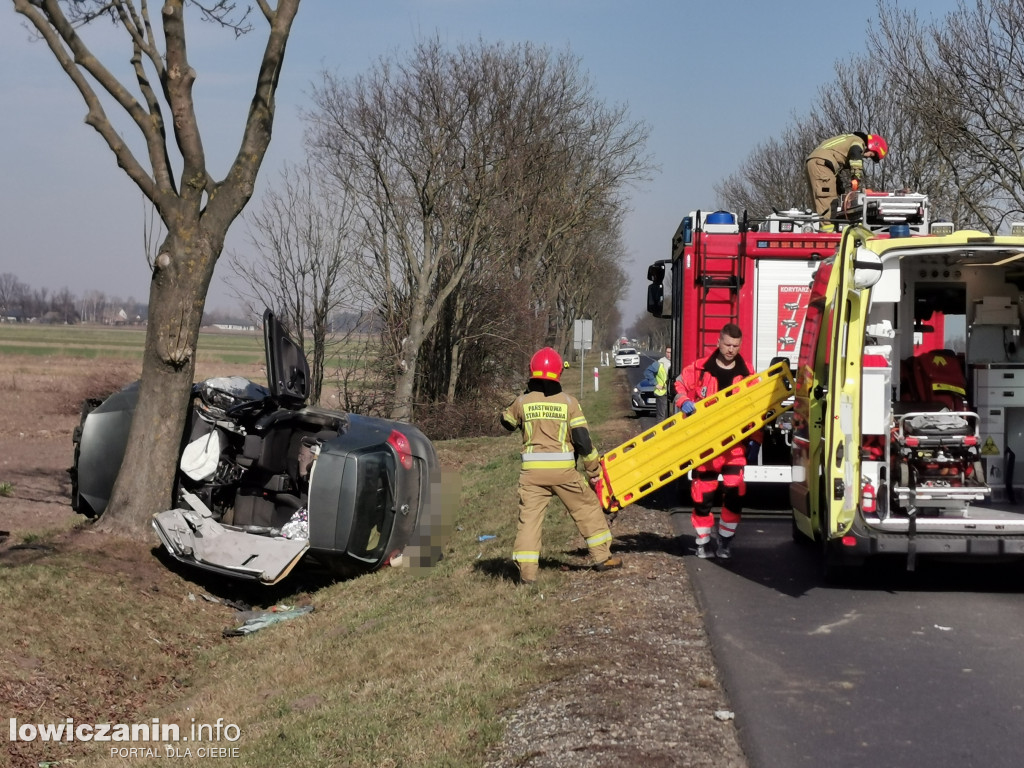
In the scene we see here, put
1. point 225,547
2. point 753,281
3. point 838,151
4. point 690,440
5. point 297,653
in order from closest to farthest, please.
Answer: point 297,653, point 690,440, point 225,547, point 753,281, point 838,151

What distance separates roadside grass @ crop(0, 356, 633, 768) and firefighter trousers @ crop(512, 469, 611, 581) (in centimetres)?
27

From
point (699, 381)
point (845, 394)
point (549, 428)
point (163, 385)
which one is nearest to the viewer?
point (845, 394)

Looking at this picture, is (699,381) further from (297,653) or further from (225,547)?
(225,547)

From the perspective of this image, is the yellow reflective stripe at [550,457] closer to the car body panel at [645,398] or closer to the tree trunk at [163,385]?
the tree trunk at [163,385]

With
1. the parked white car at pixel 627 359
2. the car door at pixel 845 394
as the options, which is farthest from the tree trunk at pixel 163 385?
the parked white car at pixel 627 359

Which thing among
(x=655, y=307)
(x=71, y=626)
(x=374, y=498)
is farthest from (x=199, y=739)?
(x=655, y=307)

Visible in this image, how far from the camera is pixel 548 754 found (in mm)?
5145

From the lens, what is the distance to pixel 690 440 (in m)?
9.33

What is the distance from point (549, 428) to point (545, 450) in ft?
0.57

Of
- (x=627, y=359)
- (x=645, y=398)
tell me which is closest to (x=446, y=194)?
(x=645, y=398)

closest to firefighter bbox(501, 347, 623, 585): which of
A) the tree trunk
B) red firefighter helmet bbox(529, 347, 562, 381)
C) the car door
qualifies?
red firefighter helmet bbox(529, 347, 562, 381)

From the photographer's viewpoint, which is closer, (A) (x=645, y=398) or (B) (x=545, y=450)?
(B) (x=545, y=450)

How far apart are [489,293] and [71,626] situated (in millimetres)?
22360

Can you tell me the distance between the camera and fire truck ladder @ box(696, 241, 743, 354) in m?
12.1
